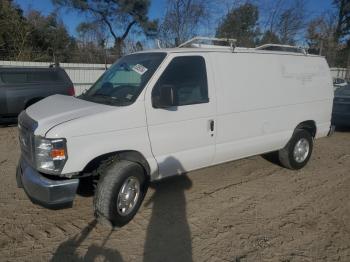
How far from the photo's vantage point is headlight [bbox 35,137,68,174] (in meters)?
3.39

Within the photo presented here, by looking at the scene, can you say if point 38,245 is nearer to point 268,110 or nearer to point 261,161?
point 268,110

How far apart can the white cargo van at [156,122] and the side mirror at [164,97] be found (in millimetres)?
12

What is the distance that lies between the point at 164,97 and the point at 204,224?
1.63 meters

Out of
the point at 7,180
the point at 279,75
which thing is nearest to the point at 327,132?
the point at 279,75

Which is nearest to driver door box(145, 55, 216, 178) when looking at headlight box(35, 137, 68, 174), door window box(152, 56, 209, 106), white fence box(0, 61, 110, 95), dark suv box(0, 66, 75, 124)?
door window box(152, 56, 209, 106)

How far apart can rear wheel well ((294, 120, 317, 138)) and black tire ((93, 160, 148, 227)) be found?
3.43 metres

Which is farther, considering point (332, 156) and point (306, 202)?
point (332, 156)

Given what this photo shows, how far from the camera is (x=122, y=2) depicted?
2773cm

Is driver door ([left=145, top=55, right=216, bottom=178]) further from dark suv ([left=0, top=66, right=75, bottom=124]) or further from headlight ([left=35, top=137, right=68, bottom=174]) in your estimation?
dark suv ([left=0, top=66, right=75, bottom=124])

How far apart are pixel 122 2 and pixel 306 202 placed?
26.6 m

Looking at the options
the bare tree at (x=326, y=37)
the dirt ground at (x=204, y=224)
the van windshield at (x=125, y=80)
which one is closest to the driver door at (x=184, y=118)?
the van windshield at (x=125, y=80)

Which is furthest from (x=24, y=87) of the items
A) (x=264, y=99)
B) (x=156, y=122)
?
(x=264, y=99)

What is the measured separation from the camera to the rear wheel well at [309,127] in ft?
19.6

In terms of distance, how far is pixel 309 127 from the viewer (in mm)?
6152
